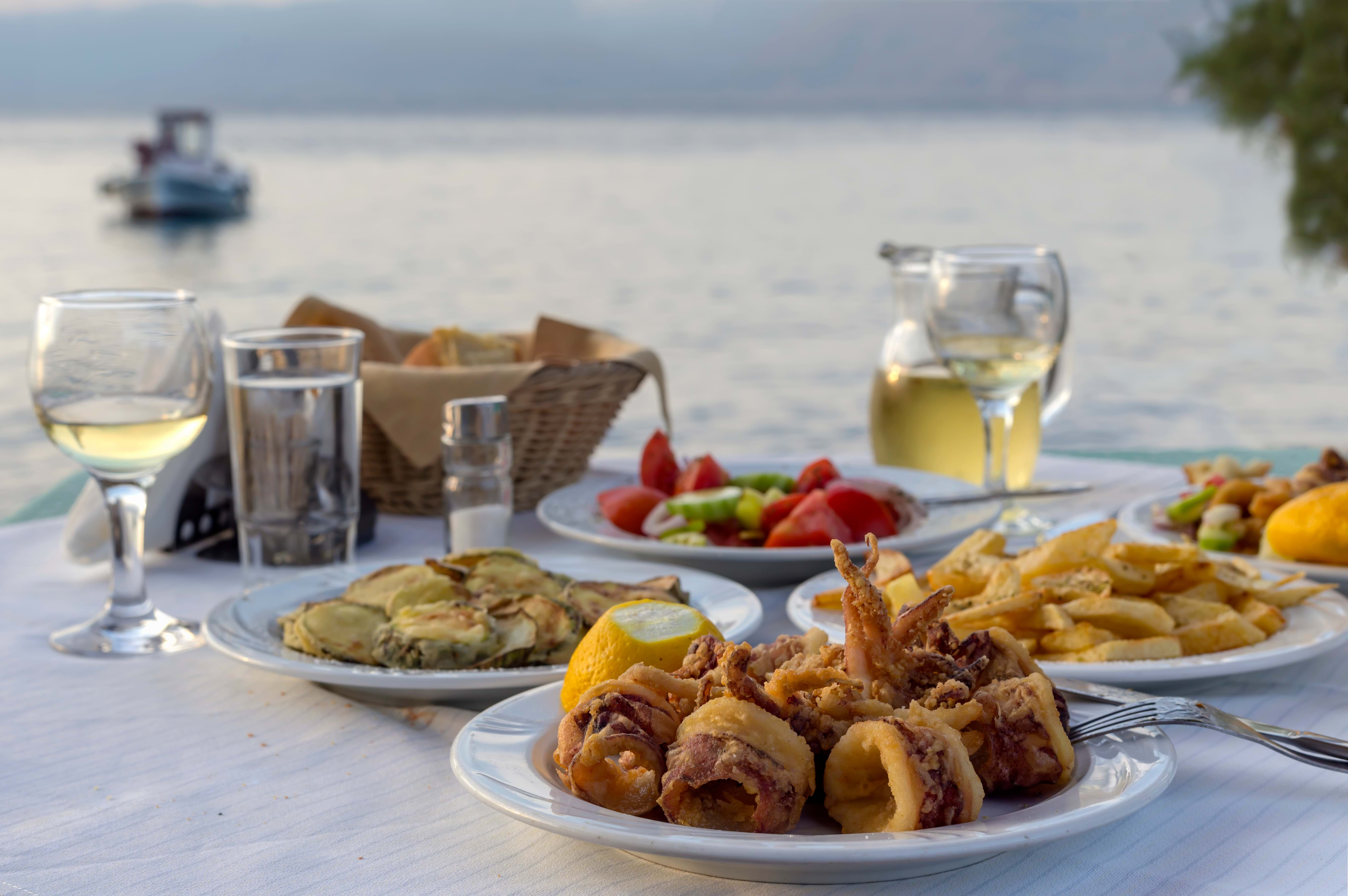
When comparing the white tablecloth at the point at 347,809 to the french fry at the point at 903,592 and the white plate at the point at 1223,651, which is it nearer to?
the white plate at the point at 1223,651

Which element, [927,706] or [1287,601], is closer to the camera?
[927,706]

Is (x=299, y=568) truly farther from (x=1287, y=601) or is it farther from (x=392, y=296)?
(x=392, y=296)

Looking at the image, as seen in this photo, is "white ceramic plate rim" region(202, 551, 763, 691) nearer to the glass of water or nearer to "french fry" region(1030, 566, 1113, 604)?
the glass of water

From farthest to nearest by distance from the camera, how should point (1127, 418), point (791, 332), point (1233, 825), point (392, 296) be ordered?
point (392, 296) < point (791, 332) < point (1127, 418) < point (1233, 825)

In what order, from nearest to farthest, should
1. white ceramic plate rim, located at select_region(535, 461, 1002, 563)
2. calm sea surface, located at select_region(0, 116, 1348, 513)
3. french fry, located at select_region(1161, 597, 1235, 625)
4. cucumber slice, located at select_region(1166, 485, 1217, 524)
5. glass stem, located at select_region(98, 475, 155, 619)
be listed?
french fry, located at select_region(1161, 597, 1235, 625) → glass stem, located at select_region(98, 475, 155, 619) → white ceramic plate rim, located at select_region(535, 461, 1002, 563) → cucumber slice, located at select_region(1166, 485, 1217, 524) → calm sea surface, located at select_region(0, 116, 1348, 513)

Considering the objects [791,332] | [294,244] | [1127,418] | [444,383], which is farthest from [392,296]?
[444,383]

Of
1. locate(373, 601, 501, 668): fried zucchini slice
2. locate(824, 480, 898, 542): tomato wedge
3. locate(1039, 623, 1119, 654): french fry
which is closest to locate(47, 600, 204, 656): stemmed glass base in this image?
locate(373, 601, 501, 668): fried zucchini slice
